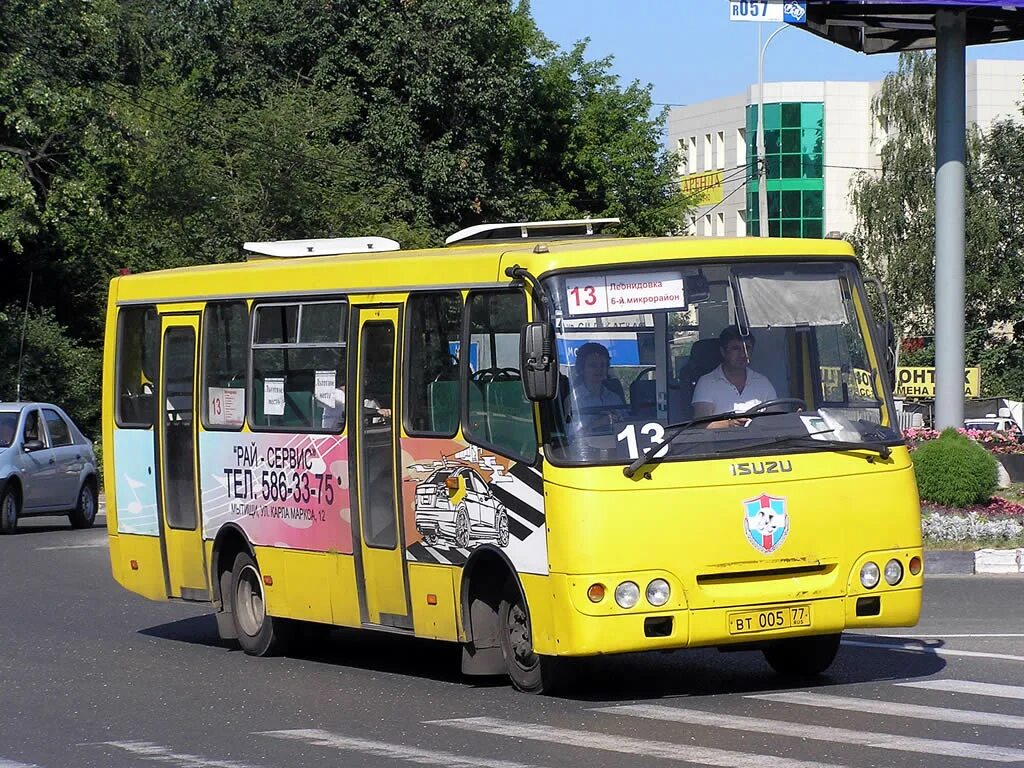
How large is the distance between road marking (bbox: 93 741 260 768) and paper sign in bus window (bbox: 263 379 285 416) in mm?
3686

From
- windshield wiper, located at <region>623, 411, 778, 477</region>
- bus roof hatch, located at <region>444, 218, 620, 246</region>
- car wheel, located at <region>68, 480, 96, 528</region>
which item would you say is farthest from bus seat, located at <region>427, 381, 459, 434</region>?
car wheel, located at <region>68, 480, 96, 528</region>

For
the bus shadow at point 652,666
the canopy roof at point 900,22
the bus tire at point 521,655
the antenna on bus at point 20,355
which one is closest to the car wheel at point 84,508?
the antenna on bus at point 20,355

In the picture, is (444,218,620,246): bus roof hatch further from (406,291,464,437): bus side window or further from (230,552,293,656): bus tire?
(230,552,293,656): bus tire

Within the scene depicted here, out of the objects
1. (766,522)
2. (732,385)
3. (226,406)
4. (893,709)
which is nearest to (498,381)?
(732,385)

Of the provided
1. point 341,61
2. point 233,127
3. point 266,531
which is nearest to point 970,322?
point 341,61

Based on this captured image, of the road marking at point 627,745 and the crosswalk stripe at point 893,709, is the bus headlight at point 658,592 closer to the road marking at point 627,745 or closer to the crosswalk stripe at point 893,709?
the road marking at point 627,745

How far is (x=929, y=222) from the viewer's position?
72.1 metres

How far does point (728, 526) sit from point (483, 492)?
1.45m

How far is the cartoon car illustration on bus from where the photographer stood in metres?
9.95

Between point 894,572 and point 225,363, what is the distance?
17.1 feet

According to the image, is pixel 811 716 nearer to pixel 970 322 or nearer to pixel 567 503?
pixel 567 503

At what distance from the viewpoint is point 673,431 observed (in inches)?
370

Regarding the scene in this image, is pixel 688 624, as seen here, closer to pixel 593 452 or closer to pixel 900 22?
pixel 593 452

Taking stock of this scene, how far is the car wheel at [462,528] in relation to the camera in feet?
33.5
